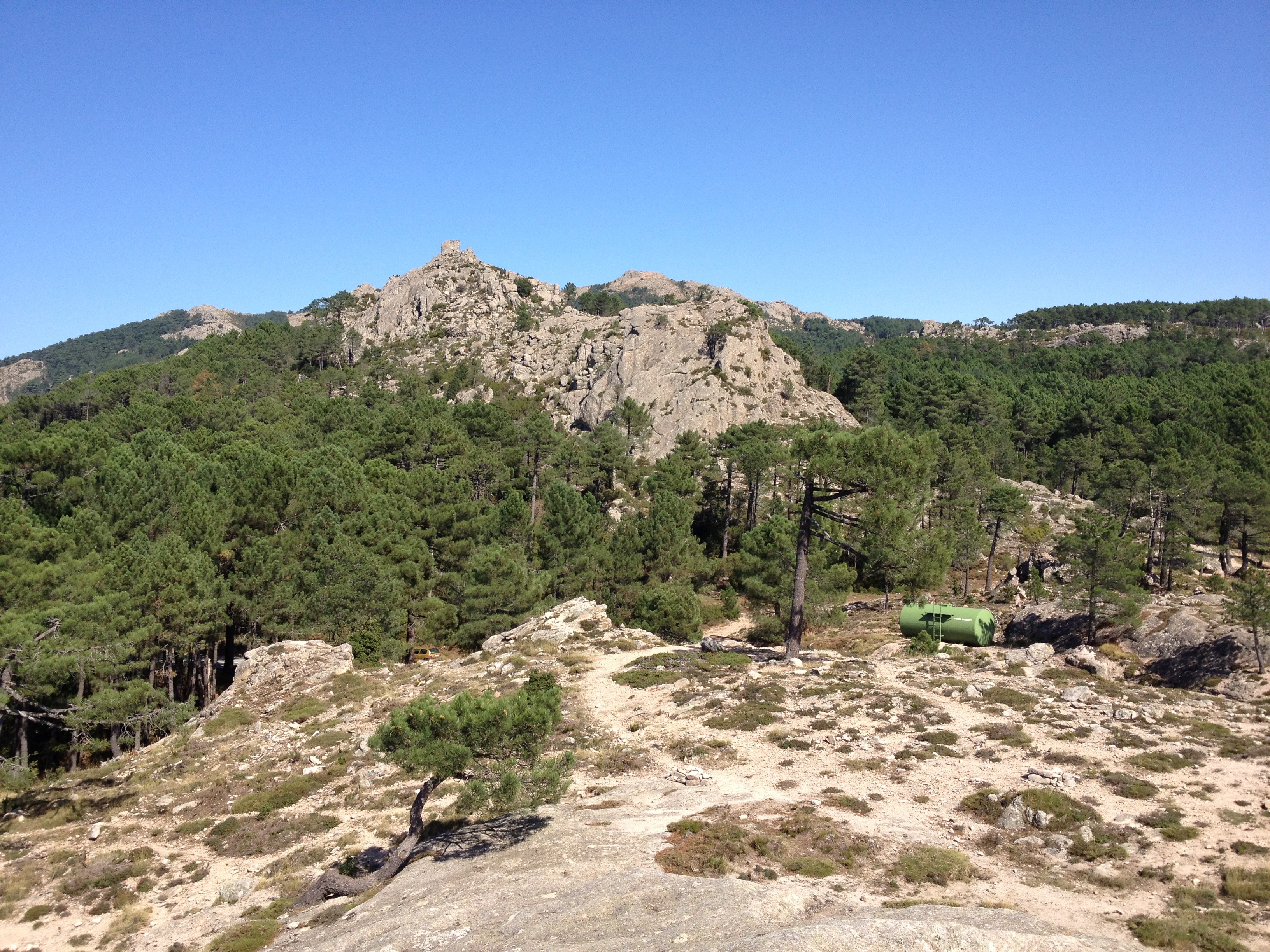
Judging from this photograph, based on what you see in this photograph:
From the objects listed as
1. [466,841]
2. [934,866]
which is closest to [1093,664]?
[934,866]

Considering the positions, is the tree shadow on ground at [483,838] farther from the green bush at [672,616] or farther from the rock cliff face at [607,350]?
the rock cliff face at [607,350]

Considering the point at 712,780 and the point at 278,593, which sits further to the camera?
the point at 278,593

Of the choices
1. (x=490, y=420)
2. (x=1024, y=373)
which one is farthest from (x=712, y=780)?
(x=1024, y=373)

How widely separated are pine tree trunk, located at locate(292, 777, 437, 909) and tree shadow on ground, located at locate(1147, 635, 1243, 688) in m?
37.0

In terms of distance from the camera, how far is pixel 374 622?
134 ft

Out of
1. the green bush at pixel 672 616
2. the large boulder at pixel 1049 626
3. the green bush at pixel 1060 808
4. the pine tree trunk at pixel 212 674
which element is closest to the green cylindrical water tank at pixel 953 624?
the large boulder at pixel 1049 626

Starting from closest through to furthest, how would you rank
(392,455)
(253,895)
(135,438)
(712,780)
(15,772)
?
(253,895)
(712,780)
(15,772)
(135,438)
(392,455)

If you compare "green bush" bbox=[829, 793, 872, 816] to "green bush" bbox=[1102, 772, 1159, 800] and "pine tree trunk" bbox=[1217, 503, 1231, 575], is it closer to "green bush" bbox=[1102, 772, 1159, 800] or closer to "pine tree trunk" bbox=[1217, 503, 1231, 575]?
"green bush" bbox=[1102, 772, 1159, 800]

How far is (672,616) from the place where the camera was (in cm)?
4669

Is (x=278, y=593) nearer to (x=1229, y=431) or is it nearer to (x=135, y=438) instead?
(x=135, y=438)

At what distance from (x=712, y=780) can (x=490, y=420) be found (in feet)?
218

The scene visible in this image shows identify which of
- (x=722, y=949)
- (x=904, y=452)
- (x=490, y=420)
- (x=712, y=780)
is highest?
(x=490, y=420)

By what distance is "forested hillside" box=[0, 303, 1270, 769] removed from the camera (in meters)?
30.1

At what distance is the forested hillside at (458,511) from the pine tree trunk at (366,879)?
10.4 meters
